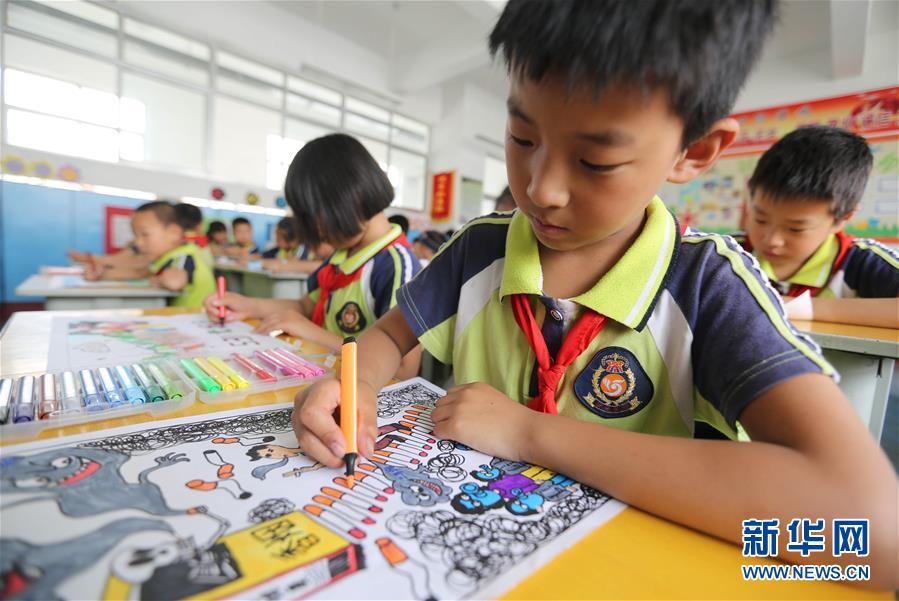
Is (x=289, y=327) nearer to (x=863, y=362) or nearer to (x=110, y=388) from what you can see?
(x=110, y=388)

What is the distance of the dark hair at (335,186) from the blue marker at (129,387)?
569 mm

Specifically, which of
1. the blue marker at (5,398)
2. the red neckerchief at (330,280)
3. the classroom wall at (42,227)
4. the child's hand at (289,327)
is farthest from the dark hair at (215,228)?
the blue marker at (5,398)

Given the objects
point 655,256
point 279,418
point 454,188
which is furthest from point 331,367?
point 454,188

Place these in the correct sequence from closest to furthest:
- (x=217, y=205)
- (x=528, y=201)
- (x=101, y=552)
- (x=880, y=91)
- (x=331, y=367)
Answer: (x=101, y=552), (x=528, y=201), (x=331, y=367), (x=880, y=91), (x=217, y=205)

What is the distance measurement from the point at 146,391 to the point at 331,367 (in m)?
0.25

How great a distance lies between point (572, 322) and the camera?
56cm

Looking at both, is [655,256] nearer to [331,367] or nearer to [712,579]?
[712,579]

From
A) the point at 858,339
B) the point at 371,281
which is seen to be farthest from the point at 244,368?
the point at 858,339

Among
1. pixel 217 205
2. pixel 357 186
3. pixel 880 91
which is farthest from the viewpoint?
pixel 217 205

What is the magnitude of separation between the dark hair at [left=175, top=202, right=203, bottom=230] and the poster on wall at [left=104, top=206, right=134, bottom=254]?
7.83ft

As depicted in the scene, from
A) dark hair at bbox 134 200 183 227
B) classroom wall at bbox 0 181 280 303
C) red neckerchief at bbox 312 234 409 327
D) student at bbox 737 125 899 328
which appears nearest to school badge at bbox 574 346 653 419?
red neckerchief at bbox 312 234 409 327

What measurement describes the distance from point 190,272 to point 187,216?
1.56 ft

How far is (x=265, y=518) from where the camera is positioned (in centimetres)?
32

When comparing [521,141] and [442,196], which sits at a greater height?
[442,196]
